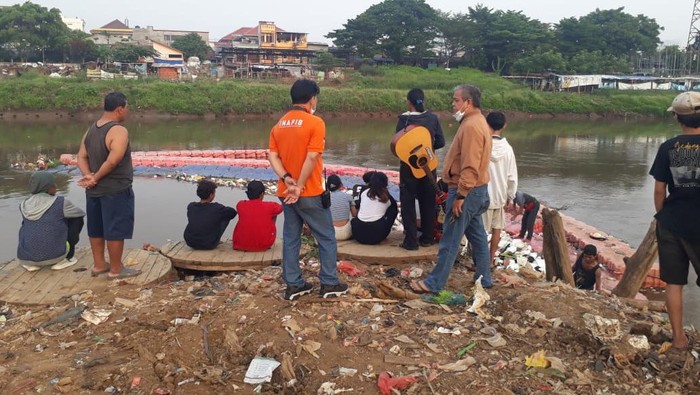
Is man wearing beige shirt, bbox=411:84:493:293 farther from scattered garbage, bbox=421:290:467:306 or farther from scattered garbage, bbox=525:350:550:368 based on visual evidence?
scattered garbage, bbox=525:350:550:368

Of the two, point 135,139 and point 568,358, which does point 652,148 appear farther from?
point 568,358

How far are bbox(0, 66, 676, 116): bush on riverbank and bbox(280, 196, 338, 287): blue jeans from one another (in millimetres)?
32005

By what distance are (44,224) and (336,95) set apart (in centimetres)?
3424

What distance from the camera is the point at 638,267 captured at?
6.12m

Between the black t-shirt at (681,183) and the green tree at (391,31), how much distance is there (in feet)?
Result: 153

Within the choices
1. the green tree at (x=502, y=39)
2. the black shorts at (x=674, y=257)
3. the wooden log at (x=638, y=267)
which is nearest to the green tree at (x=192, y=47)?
the green tree at (x=502, y=39)

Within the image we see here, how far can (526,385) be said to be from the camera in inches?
127

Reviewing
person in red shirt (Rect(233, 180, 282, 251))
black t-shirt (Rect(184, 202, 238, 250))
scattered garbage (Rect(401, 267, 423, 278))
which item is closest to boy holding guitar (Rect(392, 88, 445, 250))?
scattered garbage (Rect(401, 267, 423, 278))

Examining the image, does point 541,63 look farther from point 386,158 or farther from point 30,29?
point 30,29

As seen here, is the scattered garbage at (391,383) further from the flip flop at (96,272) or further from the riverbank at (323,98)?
the riverbank at (323,98)

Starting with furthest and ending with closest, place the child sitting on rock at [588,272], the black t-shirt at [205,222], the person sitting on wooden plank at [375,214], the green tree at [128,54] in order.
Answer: the green tree at [128,54] < the child sitting on rock at [588,272] < the black t-shirt at [205,222] < the person sitting on wooden plank at [375,214]

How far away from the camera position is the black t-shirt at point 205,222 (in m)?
5.83

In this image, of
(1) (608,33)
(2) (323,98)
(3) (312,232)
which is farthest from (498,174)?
(1) (608,33)

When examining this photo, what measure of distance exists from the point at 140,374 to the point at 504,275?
3.30 metres
